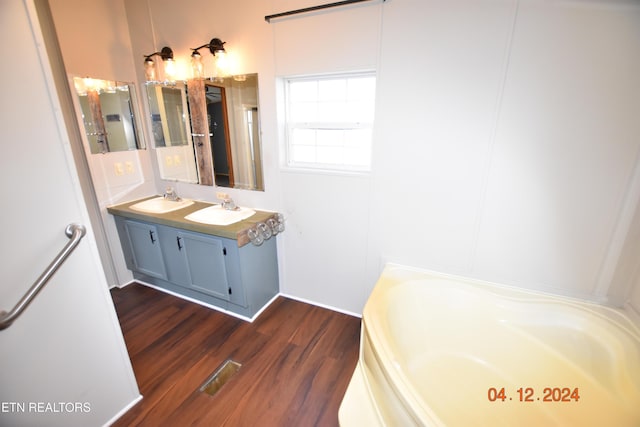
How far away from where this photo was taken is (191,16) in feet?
7.16

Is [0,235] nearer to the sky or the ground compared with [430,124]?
nearer to the ground

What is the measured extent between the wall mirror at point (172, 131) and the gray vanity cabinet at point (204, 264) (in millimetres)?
618

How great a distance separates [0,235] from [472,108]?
2.26m

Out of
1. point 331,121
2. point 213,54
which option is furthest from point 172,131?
point 331,121

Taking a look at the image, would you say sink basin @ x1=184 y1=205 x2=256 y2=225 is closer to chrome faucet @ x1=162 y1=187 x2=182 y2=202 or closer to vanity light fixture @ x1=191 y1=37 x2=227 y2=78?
chrome faucet @ x1=162 y1=187 x2=182 y2=202

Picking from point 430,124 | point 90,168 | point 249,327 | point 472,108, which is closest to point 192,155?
point 90,168

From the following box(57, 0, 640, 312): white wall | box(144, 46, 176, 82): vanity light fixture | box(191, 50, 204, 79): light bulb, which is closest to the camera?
box(57, 0, 640, 312): white wall

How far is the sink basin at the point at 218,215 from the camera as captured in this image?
218 centimetres

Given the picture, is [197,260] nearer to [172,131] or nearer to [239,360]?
[239,360]

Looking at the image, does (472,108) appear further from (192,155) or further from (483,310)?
(192,155)

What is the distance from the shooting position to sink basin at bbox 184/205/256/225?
2.18 meters

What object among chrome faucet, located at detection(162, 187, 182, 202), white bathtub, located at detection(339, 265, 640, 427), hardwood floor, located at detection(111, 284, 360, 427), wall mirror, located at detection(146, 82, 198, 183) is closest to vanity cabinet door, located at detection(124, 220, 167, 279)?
hardwood floor, located at detection(111, 284, 360, 427)

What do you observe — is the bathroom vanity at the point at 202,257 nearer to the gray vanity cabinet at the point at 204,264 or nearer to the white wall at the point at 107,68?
the gray vanity cabinet at the point at 204,264

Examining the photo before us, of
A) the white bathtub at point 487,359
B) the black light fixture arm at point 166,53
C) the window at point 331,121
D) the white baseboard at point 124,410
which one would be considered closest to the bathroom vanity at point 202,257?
the window at point 331,121
